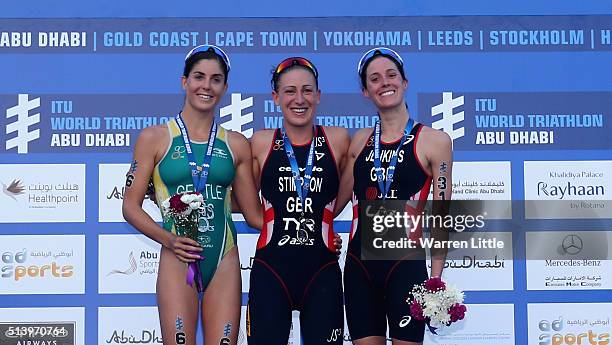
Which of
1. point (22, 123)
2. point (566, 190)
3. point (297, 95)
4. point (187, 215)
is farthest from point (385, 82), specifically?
point (22, 123)

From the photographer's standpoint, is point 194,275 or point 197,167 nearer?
point 194,275

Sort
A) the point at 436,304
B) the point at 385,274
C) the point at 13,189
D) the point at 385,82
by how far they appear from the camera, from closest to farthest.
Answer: the point at 436,304 → the point at 385,274 → the point at 385,82 → the point at 13,189

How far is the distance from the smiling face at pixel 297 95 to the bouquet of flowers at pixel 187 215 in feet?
2.07

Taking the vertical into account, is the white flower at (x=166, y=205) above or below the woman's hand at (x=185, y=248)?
above

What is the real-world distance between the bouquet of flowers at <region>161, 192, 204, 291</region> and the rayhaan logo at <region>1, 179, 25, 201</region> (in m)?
1.51

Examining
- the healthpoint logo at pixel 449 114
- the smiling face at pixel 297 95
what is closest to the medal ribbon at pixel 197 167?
the smiling face at pixel 297 95

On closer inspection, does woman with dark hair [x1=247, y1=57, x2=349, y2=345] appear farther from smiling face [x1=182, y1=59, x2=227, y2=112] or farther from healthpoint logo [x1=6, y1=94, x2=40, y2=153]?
healthpoint logo [x1=6, y1=94, x2=40, y2=153]

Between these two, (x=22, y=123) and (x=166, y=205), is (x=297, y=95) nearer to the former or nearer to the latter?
(x=166, y=205)

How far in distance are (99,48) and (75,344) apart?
70.3 inches

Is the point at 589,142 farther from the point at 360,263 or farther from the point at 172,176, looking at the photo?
the point at 172,176

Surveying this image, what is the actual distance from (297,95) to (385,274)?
Result: 97 cm

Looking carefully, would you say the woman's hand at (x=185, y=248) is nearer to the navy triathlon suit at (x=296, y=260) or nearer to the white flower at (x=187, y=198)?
the white flower at (x=187, y=198)

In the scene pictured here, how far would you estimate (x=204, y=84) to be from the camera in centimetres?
434

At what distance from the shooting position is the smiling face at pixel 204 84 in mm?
4344
